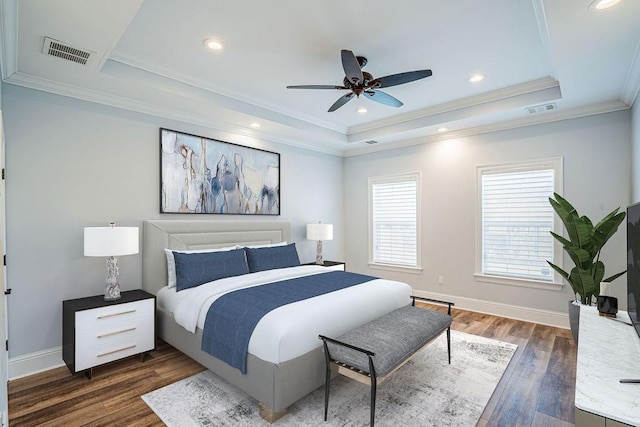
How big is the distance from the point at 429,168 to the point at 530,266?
2.00m

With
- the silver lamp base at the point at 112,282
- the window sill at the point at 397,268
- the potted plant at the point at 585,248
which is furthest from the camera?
the window sill at the point at 397,268

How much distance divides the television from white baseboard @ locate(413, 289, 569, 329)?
237cm

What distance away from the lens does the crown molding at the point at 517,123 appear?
384 cm

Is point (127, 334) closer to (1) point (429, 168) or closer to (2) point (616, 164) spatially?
(1) point (429, 168)

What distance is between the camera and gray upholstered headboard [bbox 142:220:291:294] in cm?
366

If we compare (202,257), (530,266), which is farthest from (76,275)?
(530,266)

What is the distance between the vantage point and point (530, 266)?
4414 mm

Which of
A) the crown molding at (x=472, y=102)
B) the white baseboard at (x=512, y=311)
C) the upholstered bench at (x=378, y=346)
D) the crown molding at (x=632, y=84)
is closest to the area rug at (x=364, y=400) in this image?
the upholstered bench at (x=378, y=346)

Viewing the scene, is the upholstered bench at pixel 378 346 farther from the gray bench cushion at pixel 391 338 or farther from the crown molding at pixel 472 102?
the crown molding at pixel 472 102

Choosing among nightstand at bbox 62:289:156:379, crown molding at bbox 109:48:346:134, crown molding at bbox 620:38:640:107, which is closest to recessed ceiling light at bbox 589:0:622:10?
crown molding at bbox 620:38:640:107

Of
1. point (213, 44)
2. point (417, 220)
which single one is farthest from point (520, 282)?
point (213, 44)

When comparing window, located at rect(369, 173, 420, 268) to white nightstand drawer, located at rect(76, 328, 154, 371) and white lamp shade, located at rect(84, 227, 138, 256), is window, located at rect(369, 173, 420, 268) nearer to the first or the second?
white nightstand drawer, located at rect(76, 328, 154, 371)

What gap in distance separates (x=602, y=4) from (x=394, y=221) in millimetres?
4069

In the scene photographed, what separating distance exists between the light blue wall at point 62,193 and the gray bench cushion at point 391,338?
2.59 m
